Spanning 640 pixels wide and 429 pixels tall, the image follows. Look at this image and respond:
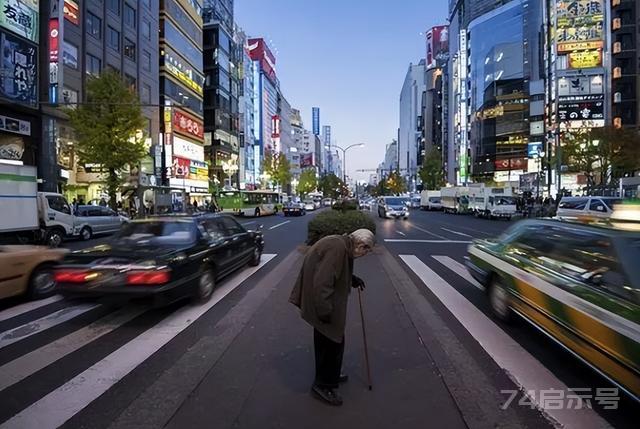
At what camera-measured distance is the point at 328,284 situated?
11.6 feet

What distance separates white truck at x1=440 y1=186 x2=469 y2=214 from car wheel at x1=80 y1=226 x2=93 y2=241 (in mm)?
35405

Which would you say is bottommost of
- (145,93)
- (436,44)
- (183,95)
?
(145,93)

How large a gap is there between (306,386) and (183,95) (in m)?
55.4

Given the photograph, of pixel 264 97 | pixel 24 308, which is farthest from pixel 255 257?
pixel 264 97

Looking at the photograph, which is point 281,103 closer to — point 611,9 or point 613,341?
point 611,9

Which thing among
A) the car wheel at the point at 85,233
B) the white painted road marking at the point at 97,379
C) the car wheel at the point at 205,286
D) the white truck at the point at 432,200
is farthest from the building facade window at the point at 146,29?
the white painted road marking at the point at 97,379

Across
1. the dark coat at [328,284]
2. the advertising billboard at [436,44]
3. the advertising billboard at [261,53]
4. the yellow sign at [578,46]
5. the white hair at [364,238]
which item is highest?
the advertising billboard at [436,44]

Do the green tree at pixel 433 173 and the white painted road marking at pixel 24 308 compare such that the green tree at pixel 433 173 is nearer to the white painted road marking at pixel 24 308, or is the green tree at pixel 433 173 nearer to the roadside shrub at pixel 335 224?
the roadside shrub at pixel 335 224

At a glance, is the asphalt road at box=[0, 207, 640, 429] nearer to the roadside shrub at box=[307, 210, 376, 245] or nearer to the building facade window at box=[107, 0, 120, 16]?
the roadside shrub at box=[307, 210, 376, 245]

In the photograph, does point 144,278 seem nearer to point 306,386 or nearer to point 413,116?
point 306,386

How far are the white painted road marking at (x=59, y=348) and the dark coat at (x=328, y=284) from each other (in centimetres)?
296

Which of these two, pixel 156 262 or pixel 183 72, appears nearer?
pixel 156 262

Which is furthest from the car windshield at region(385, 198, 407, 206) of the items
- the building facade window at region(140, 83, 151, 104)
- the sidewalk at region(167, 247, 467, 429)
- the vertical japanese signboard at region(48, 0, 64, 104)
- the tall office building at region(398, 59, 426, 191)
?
the tall office building at region(398, 59, 426, 191)

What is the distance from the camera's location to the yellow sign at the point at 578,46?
5494cm
